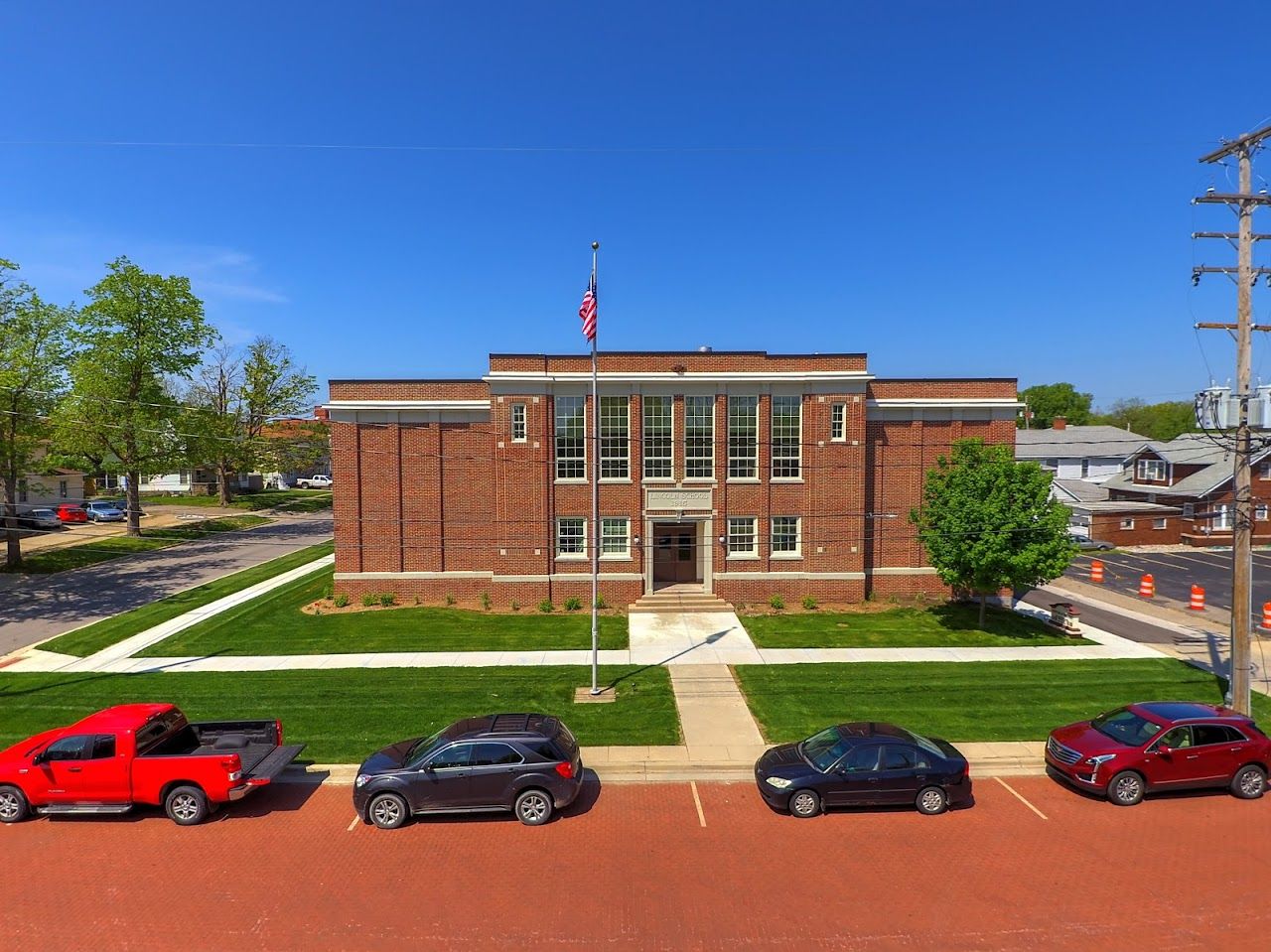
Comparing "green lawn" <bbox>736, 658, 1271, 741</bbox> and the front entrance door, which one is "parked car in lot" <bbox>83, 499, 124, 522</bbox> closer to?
the front entrance door

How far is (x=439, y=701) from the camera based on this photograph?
16.0 m

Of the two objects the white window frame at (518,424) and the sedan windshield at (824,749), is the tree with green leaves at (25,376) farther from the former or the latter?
the sedan windshield at (824,749)

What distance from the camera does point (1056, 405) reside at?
379ft

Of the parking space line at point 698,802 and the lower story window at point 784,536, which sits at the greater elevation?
the lower story window at point 784,536

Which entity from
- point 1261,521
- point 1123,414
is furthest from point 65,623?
point 1123,414

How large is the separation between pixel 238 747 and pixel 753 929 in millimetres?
9732

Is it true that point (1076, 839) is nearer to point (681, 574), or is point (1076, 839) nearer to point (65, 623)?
point (681, 574)

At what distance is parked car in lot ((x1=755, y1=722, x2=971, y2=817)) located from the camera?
36.4 ft

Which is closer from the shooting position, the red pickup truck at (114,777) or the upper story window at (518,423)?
the red pickup truck at (114,777)

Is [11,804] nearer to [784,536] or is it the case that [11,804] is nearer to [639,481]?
[639,481]

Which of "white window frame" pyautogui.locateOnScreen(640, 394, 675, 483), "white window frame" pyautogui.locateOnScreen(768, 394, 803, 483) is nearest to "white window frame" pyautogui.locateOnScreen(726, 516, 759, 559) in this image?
"white window frame" pyautogui.locateOnScreen(768, 394, 803, 483)

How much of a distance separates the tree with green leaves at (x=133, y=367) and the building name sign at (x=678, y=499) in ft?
102

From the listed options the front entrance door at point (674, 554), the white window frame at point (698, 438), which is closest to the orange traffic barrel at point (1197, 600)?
the front entrance door at point (674, 554)

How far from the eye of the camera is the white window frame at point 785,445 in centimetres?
2536
